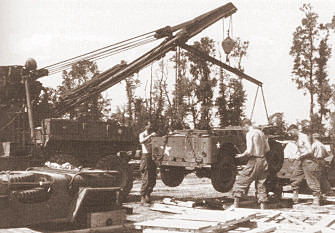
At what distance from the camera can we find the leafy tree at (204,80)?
44.7m

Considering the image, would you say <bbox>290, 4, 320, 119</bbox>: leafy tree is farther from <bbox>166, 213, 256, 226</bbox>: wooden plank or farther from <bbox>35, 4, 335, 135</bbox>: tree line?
<bbox>166, 213, 256, 226</bbox>: wooden plank

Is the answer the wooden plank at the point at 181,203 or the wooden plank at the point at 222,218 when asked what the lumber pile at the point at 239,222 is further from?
the wooden plank at the point at 181,203

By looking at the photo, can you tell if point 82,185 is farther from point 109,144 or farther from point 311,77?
point 311,77

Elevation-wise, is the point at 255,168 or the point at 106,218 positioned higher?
the point at 255,168

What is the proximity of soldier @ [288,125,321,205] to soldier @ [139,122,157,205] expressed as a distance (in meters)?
3.23

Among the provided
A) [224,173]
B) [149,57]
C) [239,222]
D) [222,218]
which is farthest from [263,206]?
[149,57]

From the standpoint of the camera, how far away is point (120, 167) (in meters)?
13.6

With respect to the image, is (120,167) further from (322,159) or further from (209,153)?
(322,159)

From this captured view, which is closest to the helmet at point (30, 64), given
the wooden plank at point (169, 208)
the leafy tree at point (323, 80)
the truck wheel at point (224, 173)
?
the wooden plank at point (169, 208)

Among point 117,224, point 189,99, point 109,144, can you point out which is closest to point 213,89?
point 189,99

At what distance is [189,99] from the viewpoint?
4644cm

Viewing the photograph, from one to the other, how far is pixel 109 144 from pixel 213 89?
3344 centimetres

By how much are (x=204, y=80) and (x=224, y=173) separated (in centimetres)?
3429

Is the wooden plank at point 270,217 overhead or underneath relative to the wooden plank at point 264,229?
overhead
